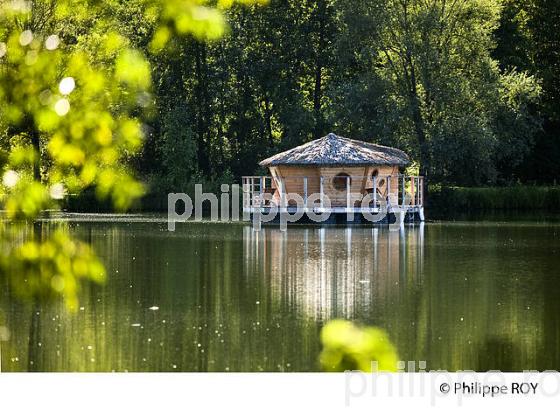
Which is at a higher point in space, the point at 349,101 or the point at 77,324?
the point at 349,101

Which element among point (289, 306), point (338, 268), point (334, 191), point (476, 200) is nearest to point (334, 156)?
point (334, 191)

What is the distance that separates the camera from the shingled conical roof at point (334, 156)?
3991 cm

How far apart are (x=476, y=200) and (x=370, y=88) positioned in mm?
6613

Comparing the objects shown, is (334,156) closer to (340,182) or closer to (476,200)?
(340,182)

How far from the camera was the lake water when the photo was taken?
11.4 meters

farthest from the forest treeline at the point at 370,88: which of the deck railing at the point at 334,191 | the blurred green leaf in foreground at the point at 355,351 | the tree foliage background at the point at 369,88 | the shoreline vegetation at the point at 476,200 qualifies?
the blurred green leaf in foreground at the point at 355,351

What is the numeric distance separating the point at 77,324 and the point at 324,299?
4.05 m

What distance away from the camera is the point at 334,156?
4022cm

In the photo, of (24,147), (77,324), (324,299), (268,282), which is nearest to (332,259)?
(268,282)

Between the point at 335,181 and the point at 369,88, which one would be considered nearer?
the point at 335,181

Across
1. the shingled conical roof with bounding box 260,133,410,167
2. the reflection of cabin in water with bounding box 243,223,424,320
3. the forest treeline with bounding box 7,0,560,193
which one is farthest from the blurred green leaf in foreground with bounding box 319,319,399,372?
the forest treeline with bounding box 7,0,560,193

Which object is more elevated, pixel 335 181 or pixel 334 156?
pixel 334 156

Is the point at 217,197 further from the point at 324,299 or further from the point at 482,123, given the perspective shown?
the point at 324,299

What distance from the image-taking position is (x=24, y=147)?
404 cm
